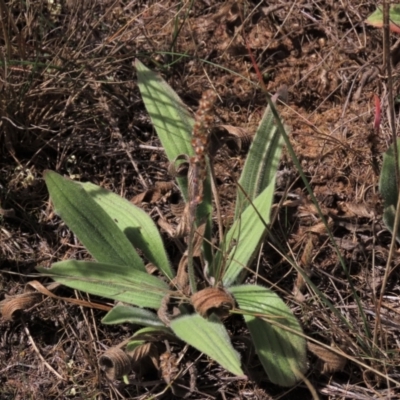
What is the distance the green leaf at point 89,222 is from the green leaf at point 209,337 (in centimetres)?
26

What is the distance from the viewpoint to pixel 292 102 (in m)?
2.12

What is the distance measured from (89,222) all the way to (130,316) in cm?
26

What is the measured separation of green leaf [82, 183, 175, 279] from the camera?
1.77 meters

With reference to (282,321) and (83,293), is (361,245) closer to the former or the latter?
(282,321)

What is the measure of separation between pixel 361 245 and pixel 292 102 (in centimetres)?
54

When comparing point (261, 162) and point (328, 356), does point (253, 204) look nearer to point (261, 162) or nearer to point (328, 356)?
point (261, 162)

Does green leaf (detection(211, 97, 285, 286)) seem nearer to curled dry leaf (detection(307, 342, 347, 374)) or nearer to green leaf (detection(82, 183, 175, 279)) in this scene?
green leaf (detection(82, 183, 175, 279))

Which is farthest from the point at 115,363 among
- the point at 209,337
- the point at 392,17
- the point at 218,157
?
the point at 392,17

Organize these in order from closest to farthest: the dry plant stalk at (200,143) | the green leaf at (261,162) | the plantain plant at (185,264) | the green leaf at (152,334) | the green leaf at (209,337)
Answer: the dry plant stalk at (200,143) < the green leaf at (209,337) < the plantain plant at (185,264) < the green leaf at (152,334) < the green leaf at (261,162)

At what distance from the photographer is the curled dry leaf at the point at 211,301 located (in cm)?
149

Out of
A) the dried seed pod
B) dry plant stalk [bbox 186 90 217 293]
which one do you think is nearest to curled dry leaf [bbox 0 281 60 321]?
the dried seed pod

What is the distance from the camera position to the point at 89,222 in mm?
1683

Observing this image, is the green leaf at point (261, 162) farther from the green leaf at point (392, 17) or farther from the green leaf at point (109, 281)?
the green leaf at point (392, 17)

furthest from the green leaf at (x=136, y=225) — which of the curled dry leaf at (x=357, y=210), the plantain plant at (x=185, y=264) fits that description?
the curled dry leaf at (x=357, y=210)
